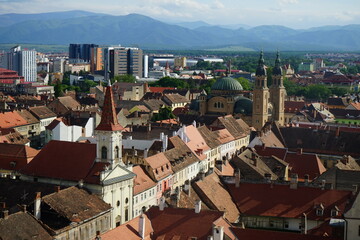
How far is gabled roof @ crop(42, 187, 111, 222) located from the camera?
5316 centimetres

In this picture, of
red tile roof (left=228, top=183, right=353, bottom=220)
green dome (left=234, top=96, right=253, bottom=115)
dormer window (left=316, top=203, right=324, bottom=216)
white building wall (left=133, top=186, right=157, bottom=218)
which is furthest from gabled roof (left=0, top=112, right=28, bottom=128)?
dormer window (left=316, top=203, right=324, bottom=216)

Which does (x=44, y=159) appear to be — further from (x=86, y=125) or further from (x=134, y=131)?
(x=86, y=125)

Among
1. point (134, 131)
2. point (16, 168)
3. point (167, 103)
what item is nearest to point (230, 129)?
point (134, 131)

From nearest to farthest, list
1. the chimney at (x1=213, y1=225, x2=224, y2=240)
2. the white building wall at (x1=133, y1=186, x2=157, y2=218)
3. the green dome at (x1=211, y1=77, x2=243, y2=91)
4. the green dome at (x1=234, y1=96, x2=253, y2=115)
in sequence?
the chimney at (x1=213, y1=225, x2=224, y2=240), the white building wall at (x1=133, y1=186, x2=157, y2=218), the green dome at (x1=234, y1=96, x2=253, y2=115), the green dome at (x1=211, y1=77, x2=243, y2=91)

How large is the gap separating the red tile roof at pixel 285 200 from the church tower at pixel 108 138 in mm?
13028

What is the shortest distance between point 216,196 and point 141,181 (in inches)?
443

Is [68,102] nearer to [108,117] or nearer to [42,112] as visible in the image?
[42,112]

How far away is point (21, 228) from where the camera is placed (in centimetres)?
4731

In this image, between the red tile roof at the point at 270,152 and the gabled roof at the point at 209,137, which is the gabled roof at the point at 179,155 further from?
the gabled roof at the point at 209,137

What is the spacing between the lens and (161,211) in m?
52.2

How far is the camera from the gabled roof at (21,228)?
46094 millimetres

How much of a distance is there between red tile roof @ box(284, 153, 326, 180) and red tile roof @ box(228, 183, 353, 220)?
16.6 meters

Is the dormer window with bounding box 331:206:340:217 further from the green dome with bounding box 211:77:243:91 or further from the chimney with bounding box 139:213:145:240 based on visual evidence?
the green dome with bounding box 211:77:243:91

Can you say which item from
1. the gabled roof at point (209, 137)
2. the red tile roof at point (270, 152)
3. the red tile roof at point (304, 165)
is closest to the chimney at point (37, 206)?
the red tile roof at point (304, 165)
